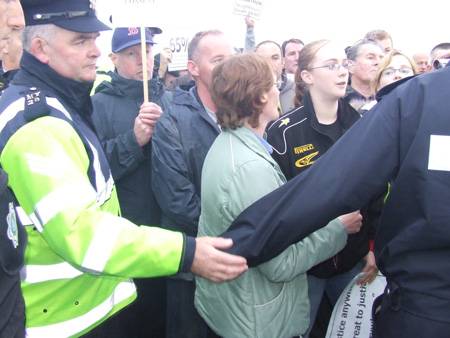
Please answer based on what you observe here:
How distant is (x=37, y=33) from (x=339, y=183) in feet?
4.41

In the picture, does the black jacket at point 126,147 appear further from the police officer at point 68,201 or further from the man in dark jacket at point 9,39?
the police officer at point 68,201

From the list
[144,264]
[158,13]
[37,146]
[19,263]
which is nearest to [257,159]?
[144,264]

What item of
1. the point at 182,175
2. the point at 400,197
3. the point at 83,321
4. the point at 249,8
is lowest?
the point at 83,321

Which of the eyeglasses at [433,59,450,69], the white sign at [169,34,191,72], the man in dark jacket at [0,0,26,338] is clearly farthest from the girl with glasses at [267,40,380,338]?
the man in dark jacket at [0,0,26,338]

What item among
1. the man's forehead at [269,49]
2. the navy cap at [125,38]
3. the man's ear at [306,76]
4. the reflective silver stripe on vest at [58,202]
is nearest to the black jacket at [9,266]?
the reflective silver stripe on vest at [58,202]

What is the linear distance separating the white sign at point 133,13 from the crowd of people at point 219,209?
2.05ft

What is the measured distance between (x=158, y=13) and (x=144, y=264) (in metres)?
2.11

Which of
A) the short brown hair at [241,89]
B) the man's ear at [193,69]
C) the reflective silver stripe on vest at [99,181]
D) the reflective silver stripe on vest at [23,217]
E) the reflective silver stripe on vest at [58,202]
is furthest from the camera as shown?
the man's ear at [193,69]

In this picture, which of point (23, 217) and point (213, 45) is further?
point (213, 45)

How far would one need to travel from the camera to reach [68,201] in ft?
5.44

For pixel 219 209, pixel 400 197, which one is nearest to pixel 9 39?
pixel 219 209

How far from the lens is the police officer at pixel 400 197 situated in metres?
1.57

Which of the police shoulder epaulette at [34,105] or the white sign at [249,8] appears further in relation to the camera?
the white sign at [249,8]

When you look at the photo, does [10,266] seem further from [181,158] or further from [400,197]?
[181,158]
